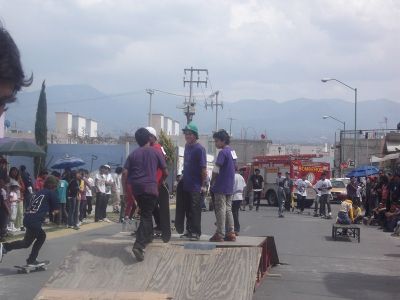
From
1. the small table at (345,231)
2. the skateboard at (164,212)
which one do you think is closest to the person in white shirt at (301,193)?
the small table at (345,231)

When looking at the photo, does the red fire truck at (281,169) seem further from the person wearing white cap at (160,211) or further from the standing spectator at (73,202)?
the person wearing white cap at (160,211)

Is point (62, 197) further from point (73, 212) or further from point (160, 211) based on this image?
point (160, 211)

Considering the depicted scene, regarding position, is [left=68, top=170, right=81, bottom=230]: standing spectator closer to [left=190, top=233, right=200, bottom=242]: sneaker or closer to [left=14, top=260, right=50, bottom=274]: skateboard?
[left=14, top=260, right=50, bottom=274]: skateboard

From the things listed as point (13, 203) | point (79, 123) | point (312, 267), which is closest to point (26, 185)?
point (13, 203)

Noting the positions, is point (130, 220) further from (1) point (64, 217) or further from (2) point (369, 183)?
(2) point (369, 183)

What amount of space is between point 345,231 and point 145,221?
11.1m

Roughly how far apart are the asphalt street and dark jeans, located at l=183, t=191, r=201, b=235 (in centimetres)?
135

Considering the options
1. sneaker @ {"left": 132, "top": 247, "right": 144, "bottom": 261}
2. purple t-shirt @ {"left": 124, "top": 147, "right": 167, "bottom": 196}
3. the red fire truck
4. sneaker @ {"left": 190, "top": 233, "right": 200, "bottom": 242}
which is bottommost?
sneaker @ {"left": 132, "top": 247, "right": 144, "bottom": 261}

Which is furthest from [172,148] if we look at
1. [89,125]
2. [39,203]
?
[89,125]

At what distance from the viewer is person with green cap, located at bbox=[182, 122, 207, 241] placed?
35.5 ft

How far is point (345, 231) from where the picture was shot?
19328 mm

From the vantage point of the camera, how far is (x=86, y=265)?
29.7ft

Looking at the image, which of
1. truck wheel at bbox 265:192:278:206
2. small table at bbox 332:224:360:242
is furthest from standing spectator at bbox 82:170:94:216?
truck wheel at bbox 265:192:278:206

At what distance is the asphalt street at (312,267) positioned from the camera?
10.4 meters
